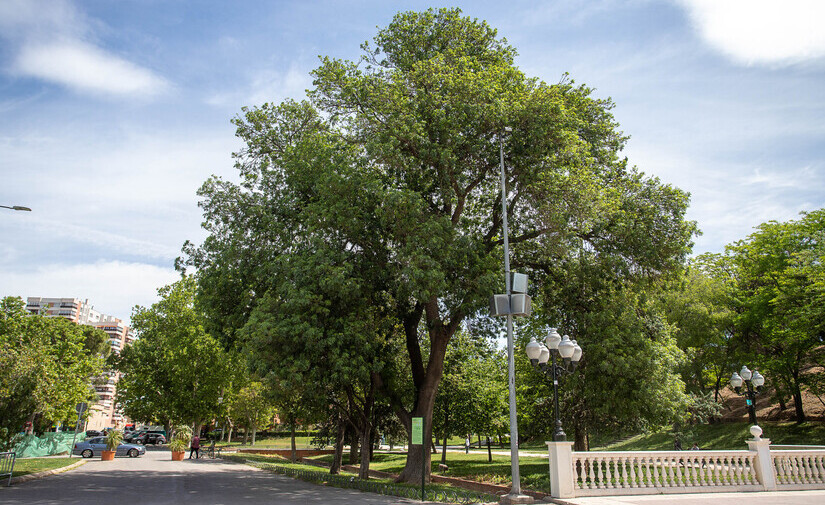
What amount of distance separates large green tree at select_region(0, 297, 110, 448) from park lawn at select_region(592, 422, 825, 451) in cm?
3557

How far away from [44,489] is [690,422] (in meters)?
40.4

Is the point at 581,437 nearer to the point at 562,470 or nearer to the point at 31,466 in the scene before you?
the point at 562,470

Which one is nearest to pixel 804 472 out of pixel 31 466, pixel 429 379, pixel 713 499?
pixel 713 499

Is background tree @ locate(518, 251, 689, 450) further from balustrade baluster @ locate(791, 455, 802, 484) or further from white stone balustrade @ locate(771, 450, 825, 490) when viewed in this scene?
balustrade baluster @ locate(791, 455, 802, 484)

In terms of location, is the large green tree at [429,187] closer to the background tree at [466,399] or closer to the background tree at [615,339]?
the background tree at [615,339]

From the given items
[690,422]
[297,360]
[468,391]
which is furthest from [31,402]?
[690,422]

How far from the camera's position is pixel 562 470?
12.9 metres

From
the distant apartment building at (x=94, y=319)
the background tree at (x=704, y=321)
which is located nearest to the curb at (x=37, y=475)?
the background tree at (x=704, y=321)

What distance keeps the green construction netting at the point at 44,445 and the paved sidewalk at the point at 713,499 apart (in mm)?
36026

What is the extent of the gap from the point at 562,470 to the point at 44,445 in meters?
42.7

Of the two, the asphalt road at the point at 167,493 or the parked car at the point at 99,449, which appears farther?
the parked car at the point at 99,449

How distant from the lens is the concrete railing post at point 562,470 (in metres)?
12.8

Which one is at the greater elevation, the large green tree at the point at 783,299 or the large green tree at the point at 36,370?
the large green tree at the point at 783,299

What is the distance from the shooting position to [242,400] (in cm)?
5019
